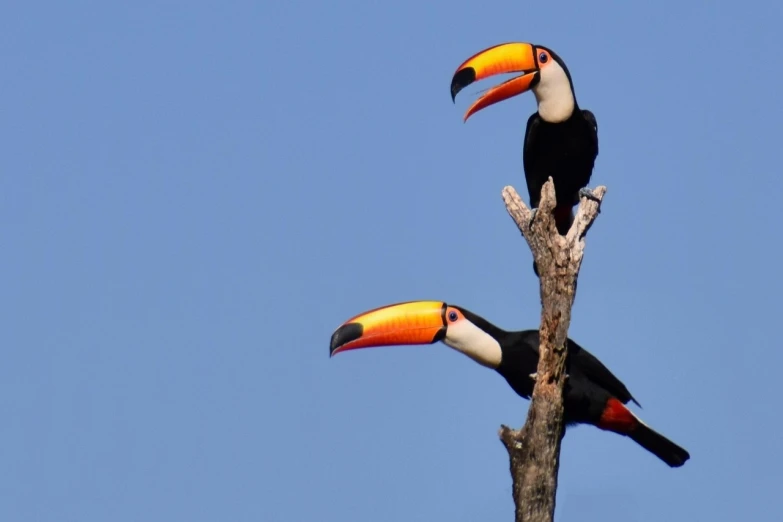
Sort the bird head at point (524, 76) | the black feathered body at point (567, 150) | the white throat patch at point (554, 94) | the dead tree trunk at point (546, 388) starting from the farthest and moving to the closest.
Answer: the black feathered body at point (567, 150) → the white throat patch at point (554, 94) → the bird head at point (524, 76) → the dead tree trunk at point (546, 388)

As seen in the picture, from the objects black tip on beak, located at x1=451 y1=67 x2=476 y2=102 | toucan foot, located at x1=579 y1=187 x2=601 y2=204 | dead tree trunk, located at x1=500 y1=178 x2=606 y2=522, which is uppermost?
black tip on beak, located at x1=451 y1=67 x2=476 y2=102

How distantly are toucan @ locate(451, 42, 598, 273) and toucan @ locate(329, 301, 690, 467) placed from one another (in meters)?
1.42

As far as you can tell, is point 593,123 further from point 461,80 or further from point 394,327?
point 394,327

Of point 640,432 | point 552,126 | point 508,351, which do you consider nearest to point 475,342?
point 508,351

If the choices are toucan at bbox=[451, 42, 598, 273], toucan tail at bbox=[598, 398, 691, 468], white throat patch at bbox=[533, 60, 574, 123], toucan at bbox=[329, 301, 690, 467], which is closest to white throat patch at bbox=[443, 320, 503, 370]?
toucan at bbox=[329, 301, 690, 467]

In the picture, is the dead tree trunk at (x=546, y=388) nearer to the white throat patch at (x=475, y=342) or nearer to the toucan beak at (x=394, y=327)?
the white throat patch at (x=475, y=342)

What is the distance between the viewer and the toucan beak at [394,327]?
9.30m

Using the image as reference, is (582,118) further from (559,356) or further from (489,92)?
(559,356)

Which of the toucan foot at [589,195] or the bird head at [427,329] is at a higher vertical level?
the toucan foot at [589,195]

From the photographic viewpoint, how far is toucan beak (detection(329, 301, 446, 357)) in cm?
930

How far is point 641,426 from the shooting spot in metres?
9.53

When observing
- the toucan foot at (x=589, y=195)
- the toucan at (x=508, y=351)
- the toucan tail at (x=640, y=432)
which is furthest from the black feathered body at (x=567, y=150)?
the toucan tail at (x=640, y=432)

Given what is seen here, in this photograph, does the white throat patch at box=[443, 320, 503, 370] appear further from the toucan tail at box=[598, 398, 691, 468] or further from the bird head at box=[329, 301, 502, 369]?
the toucan tail at box=[598, 398, 691, 468]

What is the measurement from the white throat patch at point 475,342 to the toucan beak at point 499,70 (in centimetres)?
153
